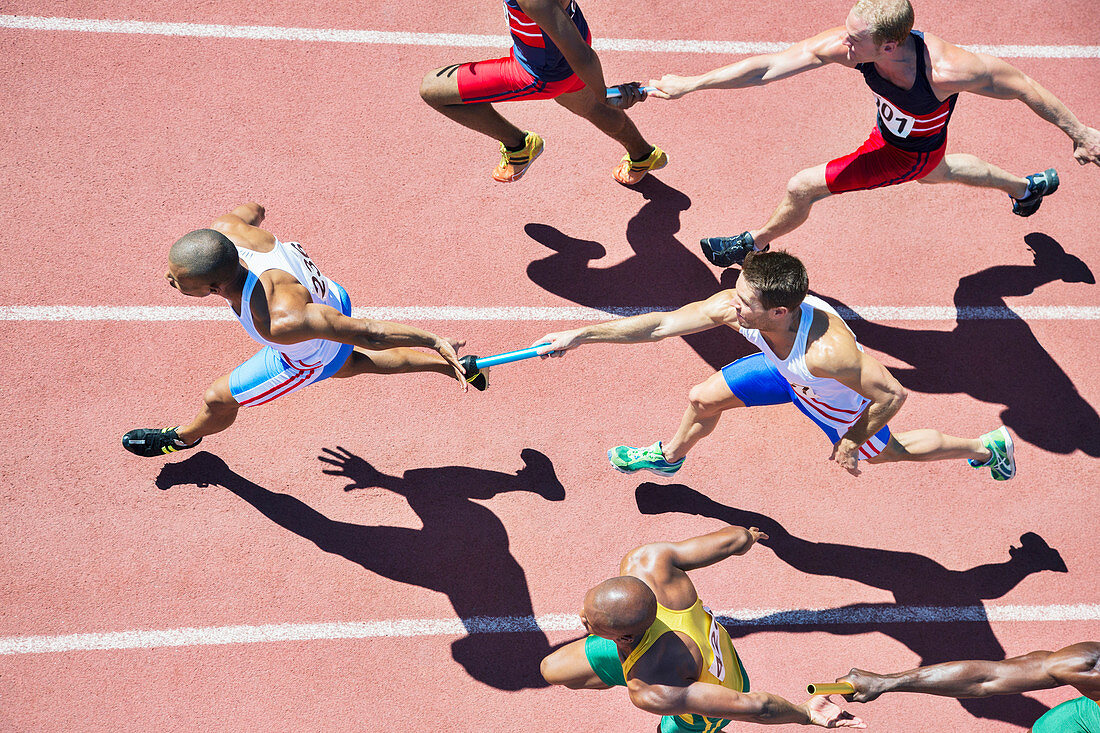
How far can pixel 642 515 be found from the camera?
206 inches

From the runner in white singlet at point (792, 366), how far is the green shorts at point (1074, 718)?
4.82 ft

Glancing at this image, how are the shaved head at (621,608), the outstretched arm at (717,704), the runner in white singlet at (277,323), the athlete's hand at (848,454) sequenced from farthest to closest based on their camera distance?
the athlete's hand at (848,454), the runner in white singlet at (277,323), the outstretched arm at (717,704), the shaved head at (621,608)

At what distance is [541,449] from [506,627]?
119 cm

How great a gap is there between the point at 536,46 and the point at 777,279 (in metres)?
2.23

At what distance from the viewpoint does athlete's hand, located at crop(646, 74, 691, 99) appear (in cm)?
488

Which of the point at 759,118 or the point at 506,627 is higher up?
the point at 759,118

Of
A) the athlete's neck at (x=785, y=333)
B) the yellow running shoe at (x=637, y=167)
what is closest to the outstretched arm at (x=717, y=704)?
the athlete's neck at (x=785, y=333)

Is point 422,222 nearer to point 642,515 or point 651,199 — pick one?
point 651,199

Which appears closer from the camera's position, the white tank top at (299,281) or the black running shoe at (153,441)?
the white tank top at (299,281)

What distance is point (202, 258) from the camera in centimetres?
376

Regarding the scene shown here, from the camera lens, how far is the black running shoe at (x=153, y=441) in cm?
501

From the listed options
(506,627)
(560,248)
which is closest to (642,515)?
(506,627)

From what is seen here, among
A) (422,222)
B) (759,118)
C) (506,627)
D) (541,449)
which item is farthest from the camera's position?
(759,118)

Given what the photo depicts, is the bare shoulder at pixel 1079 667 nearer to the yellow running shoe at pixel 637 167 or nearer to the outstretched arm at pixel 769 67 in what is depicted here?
the outstretched arm at pixel 769 67
